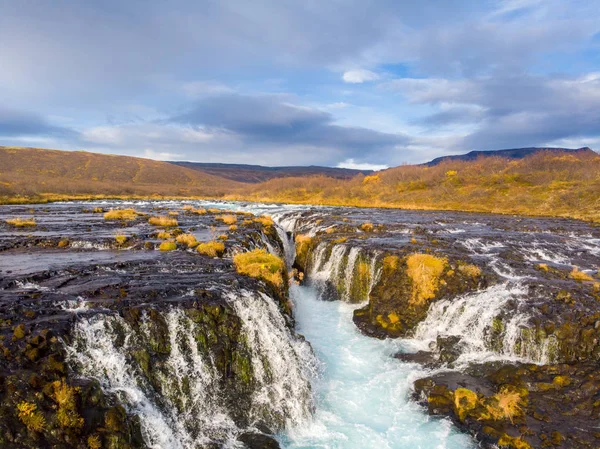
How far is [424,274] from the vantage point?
2009cm

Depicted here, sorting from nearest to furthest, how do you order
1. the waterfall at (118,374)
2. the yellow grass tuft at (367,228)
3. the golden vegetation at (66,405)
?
the golden vegetation at (66,405)
the waterfall at (118,374)
the yellow grass tuft at (367,228)

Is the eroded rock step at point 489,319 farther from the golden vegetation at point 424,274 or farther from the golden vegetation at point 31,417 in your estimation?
the golden vegetation at point 31,417

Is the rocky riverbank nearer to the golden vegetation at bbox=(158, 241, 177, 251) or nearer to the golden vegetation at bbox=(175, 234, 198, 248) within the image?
the golden vegetation at bbox=(158, 241, 177, 251)

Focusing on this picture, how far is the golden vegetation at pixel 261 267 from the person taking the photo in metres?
16.8

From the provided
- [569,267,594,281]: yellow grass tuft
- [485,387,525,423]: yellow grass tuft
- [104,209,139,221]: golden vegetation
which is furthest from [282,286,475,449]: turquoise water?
[104,209,139,221]: golden vegetation

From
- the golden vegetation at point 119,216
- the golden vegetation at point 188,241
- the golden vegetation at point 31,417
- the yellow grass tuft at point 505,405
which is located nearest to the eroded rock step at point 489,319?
the yellow grass tuft at point 505,405

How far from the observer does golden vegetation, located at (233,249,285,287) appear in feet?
55.3

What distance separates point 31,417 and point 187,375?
4176mm

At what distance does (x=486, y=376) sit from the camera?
13984mm

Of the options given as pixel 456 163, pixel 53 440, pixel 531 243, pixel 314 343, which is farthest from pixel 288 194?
pixel 53 440

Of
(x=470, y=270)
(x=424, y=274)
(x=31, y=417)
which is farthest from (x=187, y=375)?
(x=470, y=270)

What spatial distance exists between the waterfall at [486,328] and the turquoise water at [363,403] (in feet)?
6.93

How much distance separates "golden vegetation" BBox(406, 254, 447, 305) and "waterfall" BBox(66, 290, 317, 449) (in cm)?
844

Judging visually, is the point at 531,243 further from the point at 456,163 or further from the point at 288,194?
the point at 456,163
